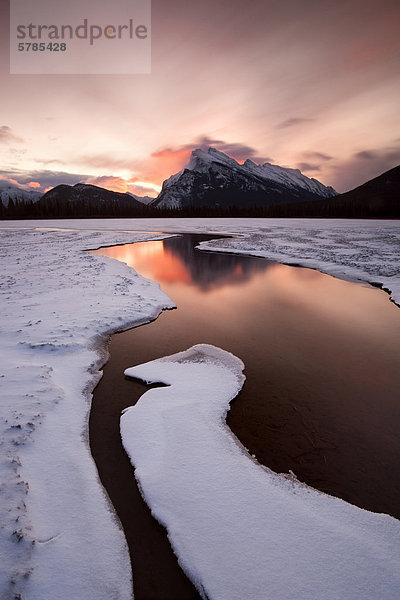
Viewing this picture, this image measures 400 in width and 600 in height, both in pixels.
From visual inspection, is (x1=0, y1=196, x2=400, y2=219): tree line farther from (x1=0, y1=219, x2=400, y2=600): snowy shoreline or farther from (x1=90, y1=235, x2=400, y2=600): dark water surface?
(x1=0, y1=219, x2=400, y2=600): snowy shoreline

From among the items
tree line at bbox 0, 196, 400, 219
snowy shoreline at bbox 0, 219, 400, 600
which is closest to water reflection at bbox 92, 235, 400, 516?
snowy shoreline at bbox 0, 219, 400, 600

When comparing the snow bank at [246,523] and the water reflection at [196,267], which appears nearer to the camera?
the snow bank at [246,523]

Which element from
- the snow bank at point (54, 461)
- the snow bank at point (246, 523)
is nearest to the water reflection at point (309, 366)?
the snow bank at point (246, 523)

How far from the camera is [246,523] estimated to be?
125 inches

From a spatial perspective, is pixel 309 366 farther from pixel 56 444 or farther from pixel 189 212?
pixel 189 212

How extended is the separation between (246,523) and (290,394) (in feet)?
9.55

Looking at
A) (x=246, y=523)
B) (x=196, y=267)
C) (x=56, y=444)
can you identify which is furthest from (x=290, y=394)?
(x=196, y=267)

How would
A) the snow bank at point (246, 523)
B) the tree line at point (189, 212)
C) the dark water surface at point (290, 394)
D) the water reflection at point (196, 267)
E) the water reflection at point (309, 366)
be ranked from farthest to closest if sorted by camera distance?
the tree line at point (189, 212), the water reflection at point (196, 267), the water reflection at point (309, 366), the dark water surface at point (290, 394), the snow bank at point (246, 523)

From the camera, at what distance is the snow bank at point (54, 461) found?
2.69 metres

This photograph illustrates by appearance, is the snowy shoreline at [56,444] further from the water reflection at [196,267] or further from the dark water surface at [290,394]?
the water reflection at [196,267]

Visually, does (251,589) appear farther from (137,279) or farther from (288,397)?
(137,279)

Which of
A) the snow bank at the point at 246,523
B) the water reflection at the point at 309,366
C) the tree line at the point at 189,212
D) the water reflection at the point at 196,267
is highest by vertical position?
the tree line at the point at 189,212

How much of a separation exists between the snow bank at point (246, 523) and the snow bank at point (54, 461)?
657 mm

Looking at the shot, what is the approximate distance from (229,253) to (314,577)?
2195cm
